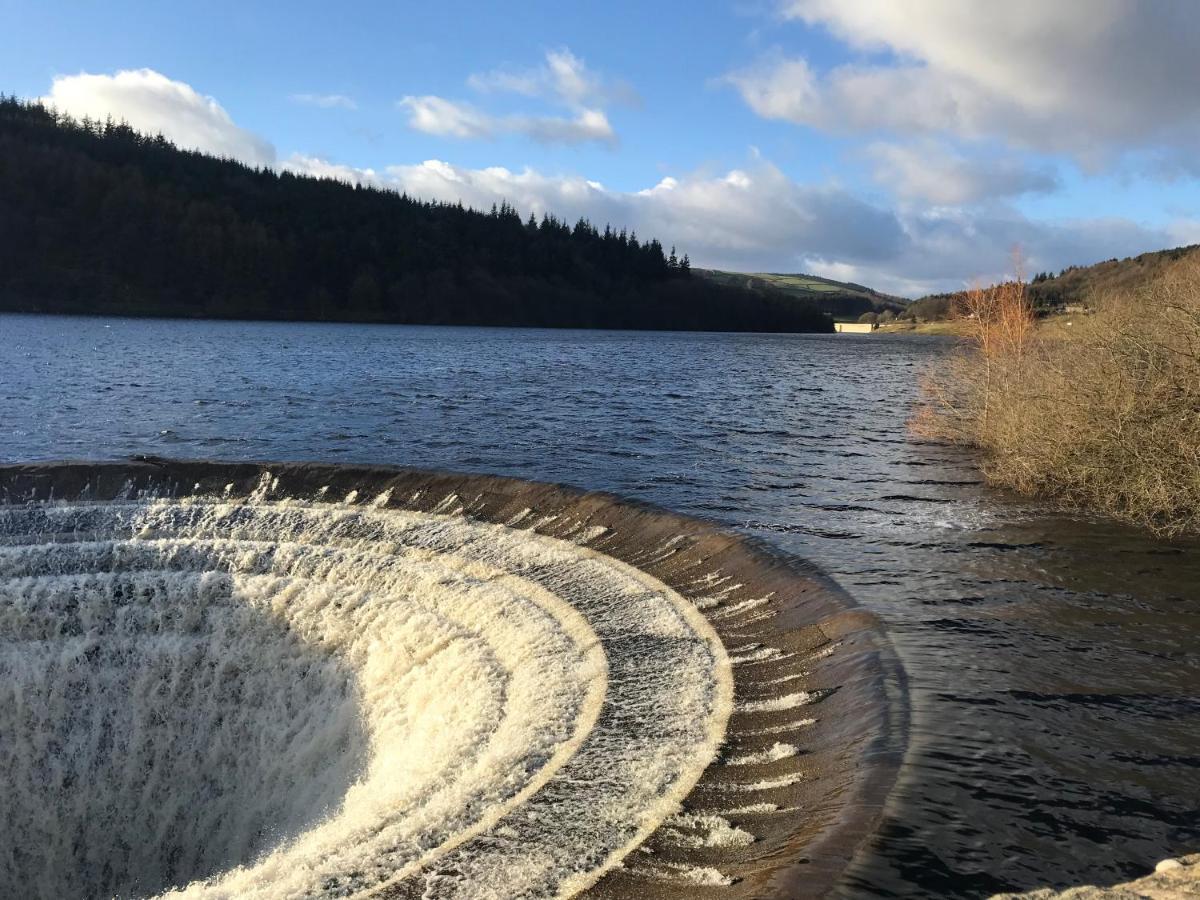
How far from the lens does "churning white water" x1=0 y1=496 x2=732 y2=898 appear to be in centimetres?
927

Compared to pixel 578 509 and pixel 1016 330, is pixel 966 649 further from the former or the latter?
pixel 1016 330

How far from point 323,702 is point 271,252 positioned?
144756 mm

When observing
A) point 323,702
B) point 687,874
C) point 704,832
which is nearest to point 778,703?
point 704,832

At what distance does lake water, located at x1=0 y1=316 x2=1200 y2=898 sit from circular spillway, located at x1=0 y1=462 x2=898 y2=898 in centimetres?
100

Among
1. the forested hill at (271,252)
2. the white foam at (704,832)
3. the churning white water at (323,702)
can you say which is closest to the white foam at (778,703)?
the churning white water at (323,702)

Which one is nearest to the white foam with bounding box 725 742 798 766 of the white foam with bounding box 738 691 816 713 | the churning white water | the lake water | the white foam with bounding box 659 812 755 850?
the churning white water

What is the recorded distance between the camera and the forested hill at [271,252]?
12950 cm

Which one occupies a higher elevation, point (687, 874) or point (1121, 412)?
point (1121, 412)

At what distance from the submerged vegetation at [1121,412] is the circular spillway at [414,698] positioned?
9.63m

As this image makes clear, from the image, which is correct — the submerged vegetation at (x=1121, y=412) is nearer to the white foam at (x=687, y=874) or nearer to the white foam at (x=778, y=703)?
the white foam at (x=778, y=703)

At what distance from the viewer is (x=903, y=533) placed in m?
18.9

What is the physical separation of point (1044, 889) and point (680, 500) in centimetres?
1501

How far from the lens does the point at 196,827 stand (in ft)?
45.4

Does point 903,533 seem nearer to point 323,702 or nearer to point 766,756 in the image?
point 766,756
